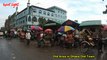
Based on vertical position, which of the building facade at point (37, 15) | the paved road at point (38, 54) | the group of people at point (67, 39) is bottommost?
the paved road at point (38, 54)

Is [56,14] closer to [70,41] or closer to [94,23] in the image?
[94,23]

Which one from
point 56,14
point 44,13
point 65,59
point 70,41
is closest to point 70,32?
point 70,41

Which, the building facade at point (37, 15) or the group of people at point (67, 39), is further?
the building facade at point (37, 15)

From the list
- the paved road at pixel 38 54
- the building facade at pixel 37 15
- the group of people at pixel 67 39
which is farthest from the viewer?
the building facade at pixel 37 15

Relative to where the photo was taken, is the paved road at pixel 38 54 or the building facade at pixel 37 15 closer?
the paved road at pixel 38 54

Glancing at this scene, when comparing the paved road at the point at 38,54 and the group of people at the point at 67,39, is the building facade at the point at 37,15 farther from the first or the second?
the paved road at the point at 38,54

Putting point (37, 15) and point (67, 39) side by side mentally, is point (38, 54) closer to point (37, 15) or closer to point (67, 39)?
point (67, 39)

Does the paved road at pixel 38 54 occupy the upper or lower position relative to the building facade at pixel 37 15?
lower

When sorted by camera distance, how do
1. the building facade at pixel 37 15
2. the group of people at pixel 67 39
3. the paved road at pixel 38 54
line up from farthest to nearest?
the building facade at pixel 37 15, the group of people at pixel 67 39, the paved road at pixel 38 54

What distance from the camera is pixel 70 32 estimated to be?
70.3 feet

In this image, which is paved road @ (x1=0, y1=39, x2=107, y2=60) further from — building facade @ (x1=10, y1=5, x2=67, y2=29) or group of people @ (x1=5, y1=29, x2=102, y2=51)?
building facade @ (x1=10, y1=5, x2=67, y2=29)

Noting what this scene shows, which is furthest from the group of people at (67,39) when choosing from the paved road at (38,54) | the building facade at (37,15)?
the building facade at (37,15)

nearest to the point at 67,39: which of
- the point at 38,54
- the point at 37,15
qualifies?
the point at 38,54

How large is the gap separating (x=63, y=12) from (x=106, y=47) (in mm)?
77965
